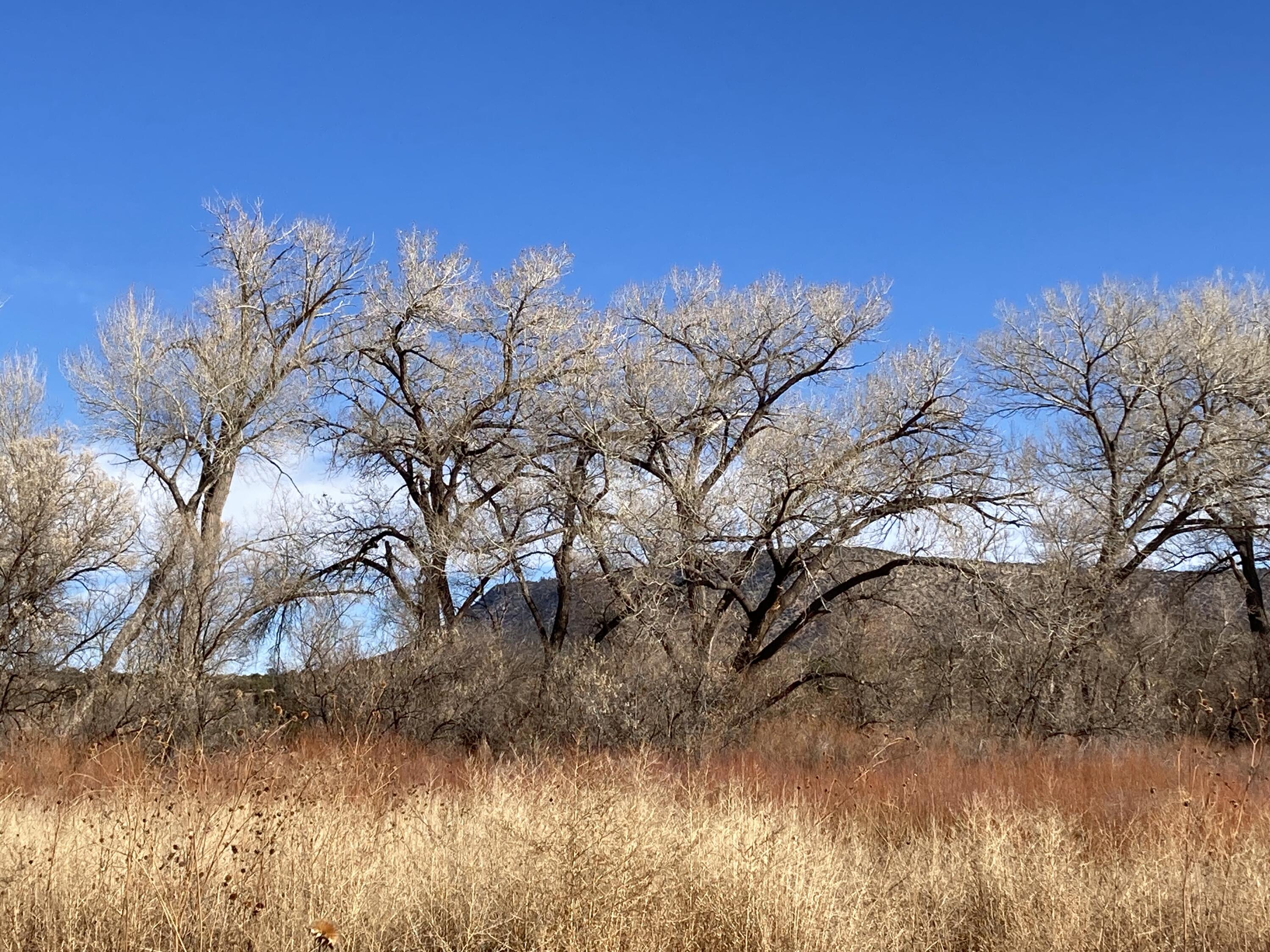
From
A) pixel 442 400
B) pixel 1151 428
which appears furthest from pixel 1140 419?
pixel 442 400

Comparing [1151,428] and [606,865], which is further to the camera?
[1151,428]

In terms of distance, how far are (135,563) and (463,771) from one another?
29.2 ft

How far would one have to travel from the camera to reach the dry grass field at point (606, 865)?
5555 millimetres

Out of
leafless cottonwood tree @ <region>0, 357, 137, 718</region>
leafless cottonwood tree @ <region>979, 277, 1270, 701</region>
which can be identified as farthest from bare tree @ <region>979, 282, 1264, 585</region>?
leafless cottonwood tree @ <region>0, 357, 137, 718</region>

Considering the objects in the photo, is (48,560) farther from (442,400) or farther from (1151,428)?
(1151,428)

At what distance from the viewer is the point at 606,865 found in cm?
598

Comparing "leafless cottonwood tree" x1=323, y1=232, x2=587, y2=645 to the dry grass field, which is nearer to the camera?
the dry grass field

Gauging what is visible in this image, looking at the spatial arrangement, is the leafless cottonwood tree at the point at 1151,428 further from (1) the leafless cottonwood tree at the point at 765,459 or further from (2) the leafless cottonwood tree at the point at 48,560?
(2) the leafless cottonwood tree at the point at 48,560

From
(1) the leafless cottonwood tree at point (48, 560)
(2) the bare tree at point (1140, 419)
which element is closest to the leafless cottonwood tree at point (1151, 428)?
(2) the bare tree at point (1140, 419)

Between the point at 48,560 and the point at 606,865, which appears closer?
the point at 606,865

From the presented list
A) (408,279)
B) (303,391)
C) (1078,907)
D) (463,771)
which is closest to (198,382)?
(303,391)

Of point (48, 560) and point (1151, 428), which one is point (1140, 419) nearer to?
point (1151, 428)

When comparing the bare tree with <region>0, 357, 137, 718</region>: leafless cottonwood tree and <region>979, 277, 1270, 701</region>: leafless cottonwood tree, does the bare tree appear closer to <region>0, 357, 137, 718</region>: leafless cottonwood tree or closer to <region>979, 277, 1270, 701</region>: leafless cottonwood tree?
<region>979, 277, 1270, 701</region>: leafless cottonwood tree

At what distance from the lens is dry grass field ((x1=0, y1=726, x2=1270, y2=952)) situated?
18.2 feet
